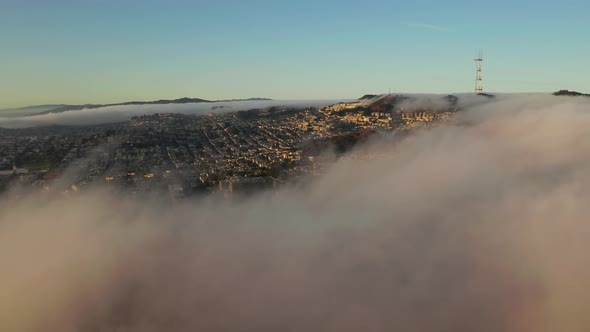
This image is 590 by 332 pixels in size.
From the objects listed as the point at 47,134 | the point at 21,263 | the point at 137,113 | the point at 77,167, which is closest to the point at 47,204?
the point at 77,167

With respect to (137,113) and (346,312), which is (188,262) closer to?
(346,312)

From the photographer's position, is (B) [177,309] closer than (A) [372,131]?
Yes

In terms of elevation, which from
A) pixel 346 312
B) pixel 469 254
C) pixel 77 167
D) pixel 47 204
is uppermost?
pixel 77 167

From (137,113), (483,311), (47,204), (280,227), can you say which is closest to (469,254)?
(483,311)

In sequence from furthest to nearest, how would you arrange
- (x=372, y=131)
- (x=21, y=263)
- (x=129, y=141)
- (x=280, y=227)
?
1. (x=129, y=141)
2. (x=372, y=131)
3. (x=280, y=227)
4. (x=21, y=263)

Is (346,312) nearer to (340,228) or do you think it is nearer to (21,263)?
(340,228)

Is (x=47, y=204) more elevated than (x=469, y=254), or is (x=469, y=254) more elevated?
(x=47, y=204)

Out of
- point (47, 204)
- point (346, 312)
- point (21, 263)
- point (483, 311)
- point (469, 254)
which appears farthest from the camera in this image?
point (21, 263)
